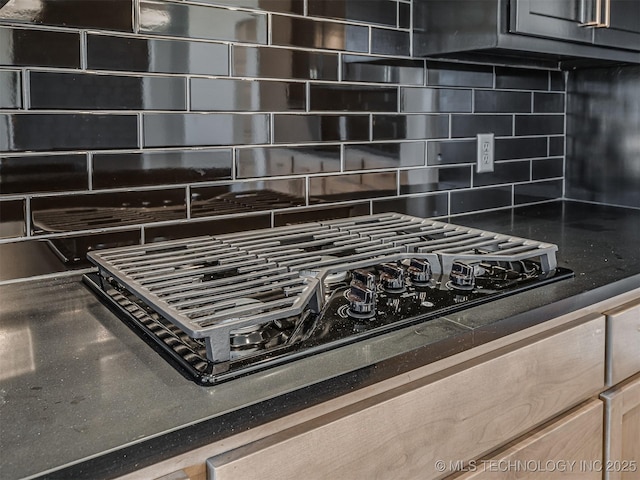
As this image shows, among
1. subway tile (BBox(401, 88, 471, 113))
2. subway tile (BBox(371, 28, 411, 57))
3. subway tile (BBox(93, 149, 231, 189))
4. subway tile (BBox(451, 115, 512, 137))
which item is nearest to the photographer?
subway tile (BBox(93, 149, 231, 189))

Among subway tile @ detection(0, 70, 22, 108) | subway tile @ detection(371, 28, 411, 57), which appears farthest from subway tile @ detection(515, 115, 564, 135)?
subway tile @ detection(0, 70, 22, 108)

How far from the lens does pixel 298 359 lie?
0.76 meters

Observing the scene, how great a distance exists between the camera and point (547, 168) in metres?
2.11

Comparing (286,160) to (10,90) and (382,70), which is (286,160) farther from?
(10,90)

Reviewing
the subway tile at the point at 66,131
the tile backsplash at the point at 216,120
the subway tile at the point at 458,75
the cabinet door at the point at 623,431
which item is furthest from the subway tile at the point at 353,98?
the cabinet door at the point at 623,431

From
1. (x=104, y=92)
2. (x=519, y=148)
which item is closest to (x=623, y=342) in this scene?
(x=519, y=148)

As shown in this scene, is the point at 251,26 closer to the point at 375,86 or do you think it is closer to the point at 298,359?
the point at 375,86

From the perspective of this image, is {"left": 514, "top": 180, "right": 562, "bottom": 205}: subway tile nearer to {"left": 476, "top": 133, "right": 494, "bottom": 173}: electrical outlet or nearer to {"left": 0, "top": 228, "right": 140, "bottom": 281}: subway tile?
{"left": 476, "top": 133, "right": 494, "bottom": 173}: electrical outlet

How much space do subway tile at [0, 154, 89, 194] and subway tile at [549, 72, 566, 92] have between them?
5.07ft

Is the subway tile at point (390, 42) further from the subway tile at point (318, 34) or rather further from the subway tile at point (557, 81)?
the subway tile at point (557, 81)

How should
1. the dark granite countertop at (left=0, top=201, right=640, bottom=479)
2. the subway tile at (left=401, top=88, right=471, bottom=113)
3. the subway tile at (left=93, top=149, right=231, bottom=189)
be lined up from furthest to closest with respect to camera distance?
the subway tile at (left=401, top=88, right=471, bottom=113) < the subway tile at (left=93, top=149, right=231, bottom=189) < the dark granite countertop at (left=0, top=201, right=640, bottom=479)

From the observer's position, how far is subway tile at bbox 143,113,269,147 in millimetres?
1264

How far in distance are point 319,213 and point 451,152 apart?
1.61 feet

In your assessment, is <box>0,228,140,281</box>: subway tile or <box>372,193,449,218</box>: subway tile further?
<box>372,193,449,218</box>: subway tile
